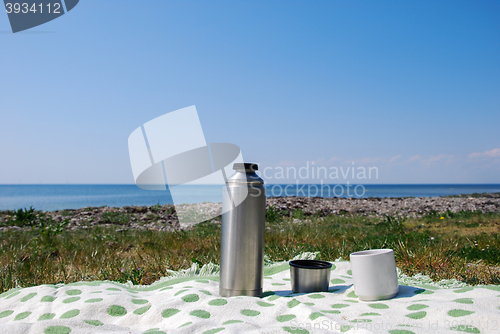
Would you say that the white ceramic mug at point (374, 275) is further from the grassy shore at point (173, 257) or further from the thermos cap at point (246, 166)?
the grassy shore at point (173, 257)

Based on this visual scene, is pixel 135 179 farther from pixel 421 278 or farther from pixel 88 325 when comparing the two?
pixel 421 278

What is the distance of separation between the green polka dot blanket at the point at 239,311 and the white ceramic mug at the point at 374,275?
6 centimetres

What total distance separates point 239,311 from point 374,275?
0.83 metres

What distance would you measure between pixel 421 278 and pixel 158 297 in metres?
2.03

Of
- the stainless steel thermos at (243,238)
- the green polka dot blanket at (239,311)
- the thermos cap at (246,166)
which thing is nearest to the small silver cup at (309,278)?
the green polka dot blanket at (239,311)

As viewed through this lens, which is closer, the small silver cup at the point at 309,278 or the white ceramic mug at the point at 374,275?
the white ceramic mug at the point at 374,275

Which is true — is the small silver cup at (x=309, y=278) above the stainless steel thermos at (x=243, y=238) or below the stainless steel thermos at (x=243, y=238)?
below

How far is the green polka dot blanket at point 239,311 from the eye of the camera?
67.7 inches

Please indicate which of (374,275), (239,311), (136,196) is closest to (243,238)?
(239,311)

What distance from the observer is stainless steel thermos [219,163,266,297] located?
240cm

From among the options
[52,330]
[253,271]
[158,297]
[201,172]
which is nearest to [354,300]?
[253,271]

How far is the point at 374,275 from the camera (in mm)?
2164

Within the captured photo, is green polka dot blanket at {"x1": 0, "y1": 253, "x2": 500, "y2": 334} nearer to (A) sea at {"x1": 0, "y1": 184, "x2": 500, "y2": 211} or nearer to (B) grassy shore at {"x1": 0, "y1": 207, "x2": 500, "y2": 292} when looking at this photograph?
(B) grassy shore at {"x1": 0, "y1": 207, "x2": 500, "y2": 292}

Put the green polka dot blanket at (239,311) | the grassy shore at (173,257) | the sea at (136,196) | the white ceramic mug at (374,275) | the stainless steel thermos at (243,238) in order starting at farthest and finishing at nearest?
the sea at (136,196), the grassy shore at (173,257), the stainless steel thermos at (243,238), the white ceramic mug at (374,275), the green polka dot blanket at (239,311)
